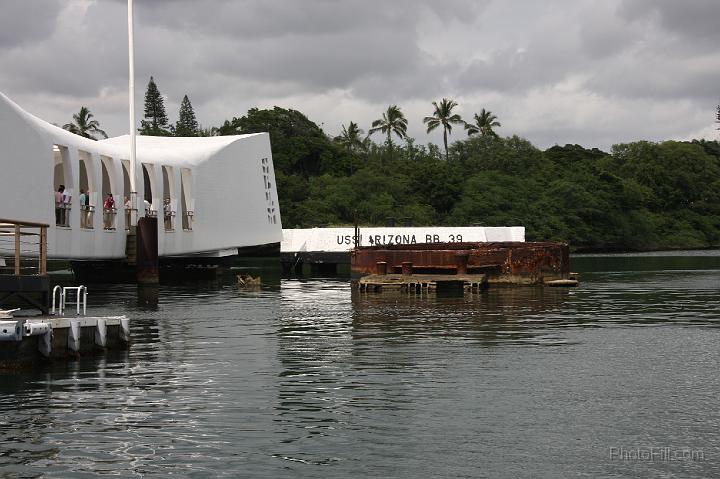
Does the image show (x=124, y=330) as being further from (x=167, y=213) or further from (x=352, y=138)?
(x=352, y=138)

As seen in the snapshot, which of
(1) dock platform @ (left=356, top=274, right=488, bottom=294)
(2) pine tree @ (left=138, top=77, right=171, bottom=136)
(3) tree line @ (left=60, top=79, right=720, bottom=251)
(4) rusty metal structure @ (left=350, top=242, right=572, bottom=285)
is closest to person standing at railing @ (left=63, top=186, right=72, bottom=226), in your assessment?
(1) dock platform @ (left=356, top=274, right=488, bottom=294)

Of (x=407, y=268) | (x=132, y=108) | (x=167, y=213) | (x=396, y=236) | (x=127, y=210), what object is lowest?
(x=407, y=268)

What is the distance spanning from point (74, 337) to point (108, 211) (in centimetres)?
2630

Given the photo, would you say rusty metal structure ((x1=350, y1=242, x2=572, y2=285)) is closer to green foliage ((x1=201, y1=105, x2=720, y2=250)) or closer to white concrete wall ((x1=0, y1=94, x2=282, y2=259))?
white concrete wall ((x1=0, y1=94, x2=282, y2=259))

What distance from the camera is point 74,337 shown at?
1973 centimetres

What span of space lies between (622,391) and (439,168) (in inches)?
3674

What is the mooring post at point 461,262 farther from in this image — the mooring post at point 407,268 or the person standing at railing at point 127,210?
the person standing at railing at point 127,210

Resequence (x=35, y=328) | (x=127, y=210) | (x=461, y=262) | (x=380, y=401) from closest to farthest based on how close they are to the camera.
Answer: (x=380, y=401) < (x=35, y=328) < (x=461, y=262) < (x=127, y=210)

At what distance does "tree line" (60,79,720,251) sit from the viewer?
10194 centimetres

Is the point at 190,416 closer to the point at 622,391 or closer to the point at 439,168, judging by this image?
the point at 622,391

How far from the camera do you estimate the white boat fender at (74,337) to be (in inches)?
776

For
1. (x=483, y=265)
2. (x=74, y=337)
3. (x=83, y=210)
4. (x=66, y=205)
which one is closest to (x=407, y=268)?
(x=483, y=265)

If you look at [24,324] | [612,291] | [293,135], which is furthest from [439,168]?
[24,324]

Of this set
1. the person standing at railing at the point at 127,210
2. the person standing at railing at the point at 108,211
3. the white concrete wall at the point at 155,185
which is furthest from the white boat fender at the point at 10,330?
the person standing at railing at the point at 127,210
